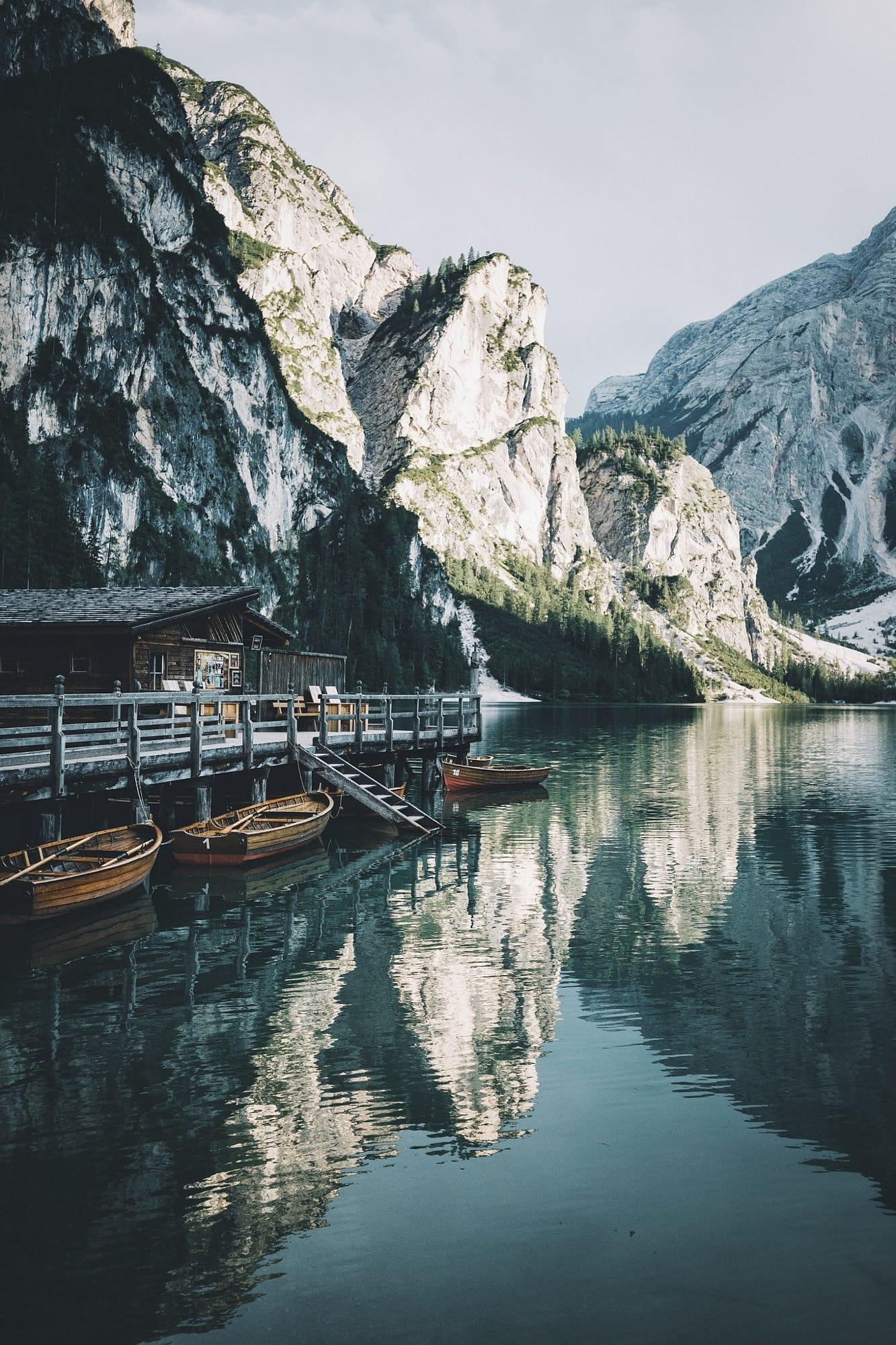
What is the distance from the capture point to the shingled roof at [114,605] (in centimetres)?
3359

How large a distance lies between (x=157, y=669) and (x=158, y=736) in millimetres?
5150

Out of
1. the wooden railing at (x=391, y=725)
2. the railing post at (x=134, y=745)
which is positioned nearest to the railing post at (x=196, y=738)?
the railing post at (x=134, y=745)

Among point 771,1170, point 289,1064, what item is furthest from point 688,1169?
point 289,1064

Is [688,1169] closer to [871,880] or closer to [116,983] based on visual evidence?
[116,983]

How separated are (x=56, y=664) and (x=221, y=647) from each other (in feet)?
28.9

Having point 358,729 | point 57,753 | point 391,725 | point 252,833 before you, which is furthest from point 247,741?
point 391,725

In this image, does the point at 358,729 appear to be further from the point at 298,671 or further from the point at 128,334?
the point at 128,334

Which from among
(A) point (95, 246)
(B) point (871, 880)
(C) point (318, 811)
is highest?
(A) point (95, 246)

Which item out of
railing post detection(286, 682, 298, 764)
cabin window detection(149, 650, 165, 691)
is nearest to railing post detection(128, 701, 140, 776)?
railing post detection(286, 682, 298, 764)

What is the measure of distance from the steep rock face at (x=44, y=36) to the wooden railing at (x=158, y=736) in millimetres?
197035

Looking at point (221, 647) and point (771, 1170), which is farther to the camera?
point (221, 647)

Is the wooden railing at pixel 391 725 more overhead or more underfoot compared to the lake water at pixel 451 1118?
more overhead

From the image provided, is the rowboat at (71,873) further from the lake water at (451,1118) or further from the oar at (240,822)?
the oar at (240,822)

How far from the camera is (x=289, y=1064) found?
43.5ft
